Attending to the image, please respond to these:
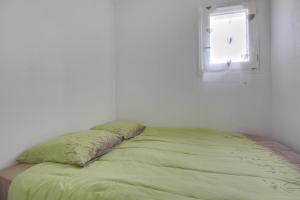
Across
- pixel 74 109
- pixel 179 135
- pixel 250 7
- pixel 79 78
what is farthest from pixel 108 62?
pixel 250 7

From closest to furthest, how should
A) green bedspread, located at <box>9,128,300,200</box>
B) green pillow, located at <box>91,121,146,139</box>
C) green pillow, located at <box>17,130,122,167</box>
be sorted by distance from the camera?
1. green bedspread, located at <box>9,128,300,200</box>
2. green pillow, located at <box>17,130,122,167</box>
3. green pillow, located at <box>91,121,146,139</box>

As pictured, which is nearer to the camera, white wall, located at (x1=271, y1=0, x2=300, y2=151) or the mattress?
the mattress

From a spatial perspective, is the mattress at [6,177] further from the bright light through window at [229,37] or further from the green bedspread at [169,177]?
the bright light through window at [229,37]

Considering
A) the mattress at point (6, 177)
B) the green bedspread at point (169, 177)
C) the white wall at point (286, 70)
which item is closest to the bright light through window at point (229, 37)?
the white wall at point (286, 70)

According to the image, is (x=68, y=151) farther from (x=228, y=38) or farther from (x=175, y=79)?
(x=228, y=38)

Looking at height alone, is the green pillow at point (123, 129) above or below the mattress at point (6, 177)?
above

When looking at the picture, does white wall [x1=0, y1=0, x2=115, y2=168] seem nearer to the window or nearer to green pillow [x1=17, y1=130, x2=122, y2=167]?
green pillow [x1=17, y1=130, x2=122, y2=167]

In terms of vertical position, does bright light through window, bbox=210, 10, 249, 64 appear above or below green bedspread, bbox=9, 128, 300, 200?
above

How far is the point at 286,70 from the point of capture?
1.77 m

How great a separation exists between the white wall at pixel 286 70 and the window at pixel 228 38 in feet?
0.73

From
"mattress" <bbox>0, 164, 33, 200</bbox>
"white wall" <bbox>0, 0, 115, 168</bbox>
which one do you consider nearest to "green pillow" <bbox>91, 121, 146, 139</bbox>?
"white wall" <bbox>0, 0, 115, 168</bbox>

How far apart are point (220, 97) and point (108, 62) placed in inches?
59.5

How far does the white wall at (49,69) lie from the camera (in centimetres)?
131

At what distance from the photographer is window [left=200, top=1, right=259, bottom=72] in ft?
7.19
